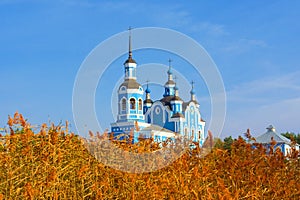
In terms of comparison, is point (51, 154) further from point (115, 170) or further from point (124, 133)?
point (124, 133)

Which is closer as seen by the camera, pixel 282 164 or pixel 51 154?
pixel 51 154

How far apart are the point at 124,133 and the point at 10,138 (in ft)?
4.66

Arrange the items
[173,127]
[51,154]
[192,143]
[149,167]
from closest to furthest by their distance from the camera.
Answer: [51,154] → [149,167] → [192,143] → [173,127]

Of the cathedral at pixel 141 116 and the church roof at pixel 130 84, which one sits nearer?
the church roof at pixel 130 84

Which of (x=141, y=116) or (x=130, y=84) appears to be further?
(x=141, y=116)

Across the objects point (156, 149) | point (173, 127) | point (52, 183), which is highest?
point (173, 127)

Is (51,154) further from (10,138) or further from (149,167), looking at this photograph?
(149,167)

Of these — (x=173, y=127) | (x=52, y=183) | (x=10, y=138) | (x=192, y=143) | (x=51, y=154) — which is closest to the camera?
(x=52, y=183)

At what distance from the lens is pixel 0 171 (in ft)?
12.9

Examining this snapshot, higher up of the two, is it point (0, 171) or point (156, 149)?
point (156, 149)

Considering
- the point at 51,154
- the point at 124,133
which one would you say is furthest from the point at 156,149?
the point at 51,154

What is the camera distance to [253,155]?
18.3 feet

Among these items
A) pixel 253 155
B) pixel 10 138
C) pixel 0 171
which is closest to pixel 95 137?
pixel 10 138

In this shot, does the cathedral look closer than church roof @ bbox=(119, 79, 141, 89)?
No
